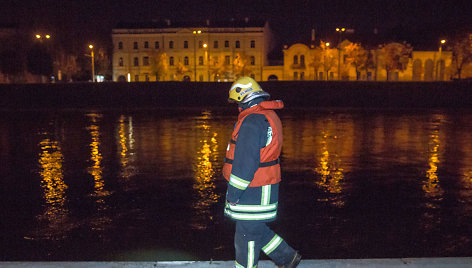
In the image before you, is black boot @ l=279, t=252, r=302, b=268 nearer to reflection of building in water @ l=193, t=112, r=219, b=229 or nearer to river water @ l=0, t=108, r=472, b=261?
river water @ l=0, t=108, r=472, b=261

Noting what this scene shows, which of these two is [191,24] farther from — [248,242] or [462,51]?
[248,242]

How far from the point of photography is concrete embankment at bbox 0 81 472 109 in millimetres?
42906

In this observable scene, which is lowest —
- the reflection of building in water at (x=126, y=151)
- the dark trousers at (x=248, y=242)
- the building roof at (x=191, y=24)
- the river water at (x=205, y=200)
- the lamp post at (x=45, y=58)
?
the reflection of building in water at (x=126, y=151)

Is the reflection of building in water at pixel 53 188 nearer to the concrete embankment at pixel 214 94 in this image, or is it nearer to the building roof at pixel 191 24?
the concrete embankment at pixel 214 94

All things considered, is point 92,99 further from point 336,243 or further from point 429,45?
point 429,45

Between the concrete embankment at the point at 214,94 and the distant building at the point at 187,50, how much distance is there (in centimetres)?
3221

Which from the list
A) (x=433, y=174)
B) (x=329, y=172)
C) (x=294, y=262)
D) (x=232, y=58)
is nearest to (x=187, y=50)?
(x=232, y=58)

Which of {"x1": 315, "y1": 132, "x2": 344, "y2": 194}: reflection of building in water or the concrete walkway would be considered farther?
{"x1": 315, "y1": 132, "x2": 344, "y2": 194}: reflection of building in water

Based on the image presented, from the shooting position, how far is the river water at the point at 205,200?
621 cm

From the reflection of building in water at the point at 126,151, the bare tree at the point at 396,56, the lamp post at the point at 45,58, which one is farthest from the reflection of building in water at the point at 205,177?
the lamp post at the point at 45,58

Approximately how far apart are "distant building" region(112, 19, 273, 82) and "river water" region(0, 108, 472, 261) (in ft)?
208

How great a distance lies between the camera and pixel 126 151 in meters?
14.9

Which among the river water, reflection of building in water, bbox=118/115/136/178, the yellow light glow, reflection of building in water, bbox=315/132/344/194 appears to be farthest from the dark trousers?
reflection of building in water, bbox=118/115/136/178

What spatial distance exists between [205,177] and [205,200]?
2.13 m
